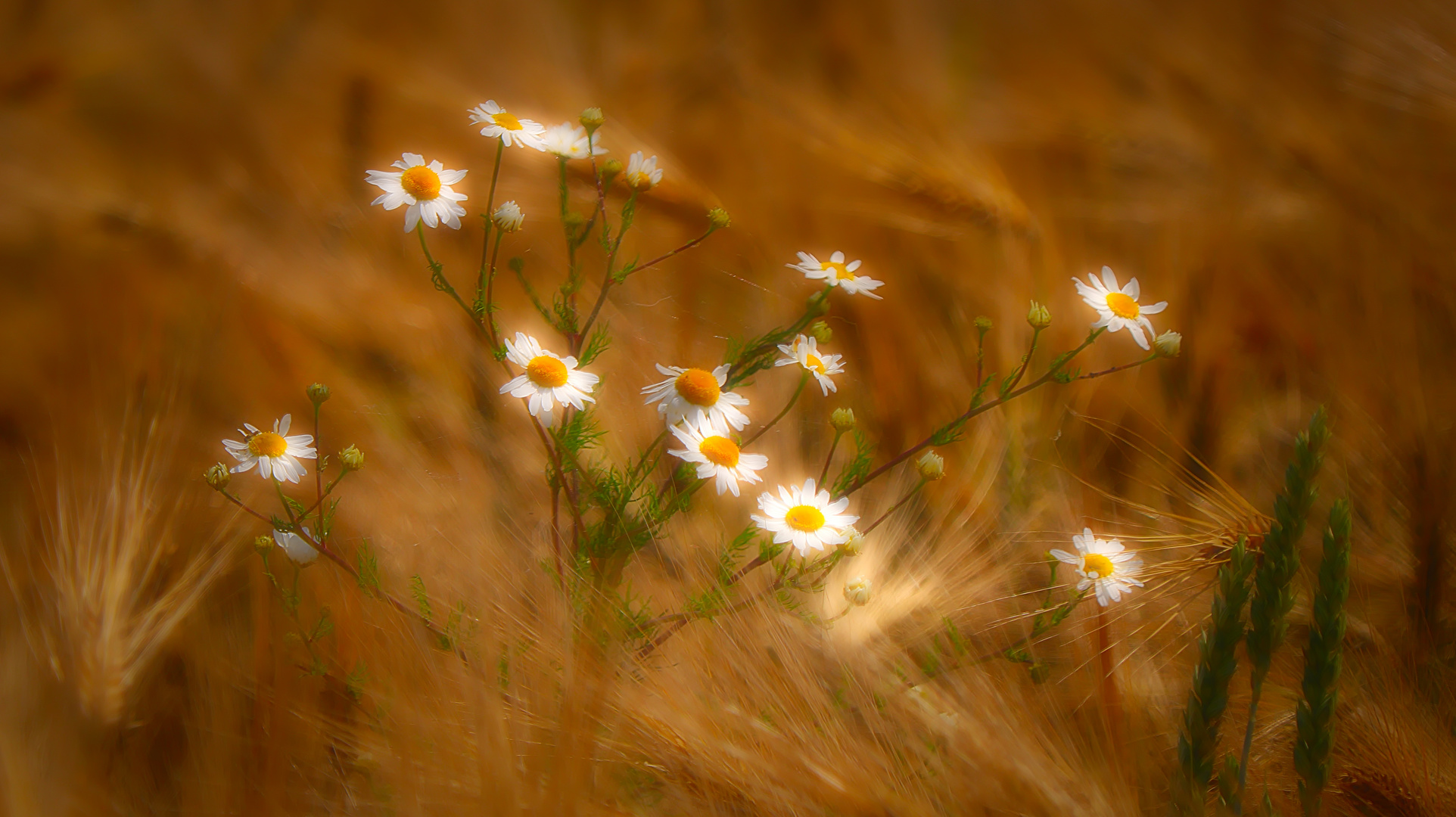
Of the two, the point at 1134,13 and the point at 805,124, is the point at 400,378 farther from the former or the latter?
the point at 1134,13

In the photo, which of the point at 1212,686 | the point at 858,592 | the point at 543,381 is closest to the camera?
the point at 1212,686

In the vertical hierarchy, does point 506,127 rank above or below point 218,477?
above

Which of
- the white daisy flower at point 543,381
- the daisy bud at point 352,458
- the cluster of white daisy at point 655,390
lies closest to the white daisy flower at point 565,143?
the cluster of white daisy at point 655,390

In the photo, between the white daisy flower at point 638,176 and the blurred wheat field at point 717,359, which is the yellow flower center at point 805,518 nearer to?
the blurred wheat field at point 717,359

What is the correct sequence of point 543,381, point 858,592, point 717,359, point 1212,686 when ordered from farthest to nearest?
point 717,359, point 858,592, point 543,381, point 1212,686

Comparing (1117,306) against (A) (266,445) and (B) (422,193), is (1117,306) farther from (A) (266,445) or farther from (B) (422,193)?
(A) (266,445)

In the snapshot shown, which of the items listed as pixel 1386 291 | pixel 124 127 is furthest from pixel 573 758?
pixel 1386 291

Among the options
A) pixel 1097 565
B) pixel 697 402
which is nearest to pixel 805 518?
pixel 697 402

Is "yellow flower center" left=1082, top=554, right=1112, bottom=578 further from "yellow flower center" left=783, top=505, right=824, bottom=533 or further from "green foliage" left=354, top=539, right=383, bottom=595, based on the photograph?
"green foliage" left=354, top=539, right=383, bottom=595
